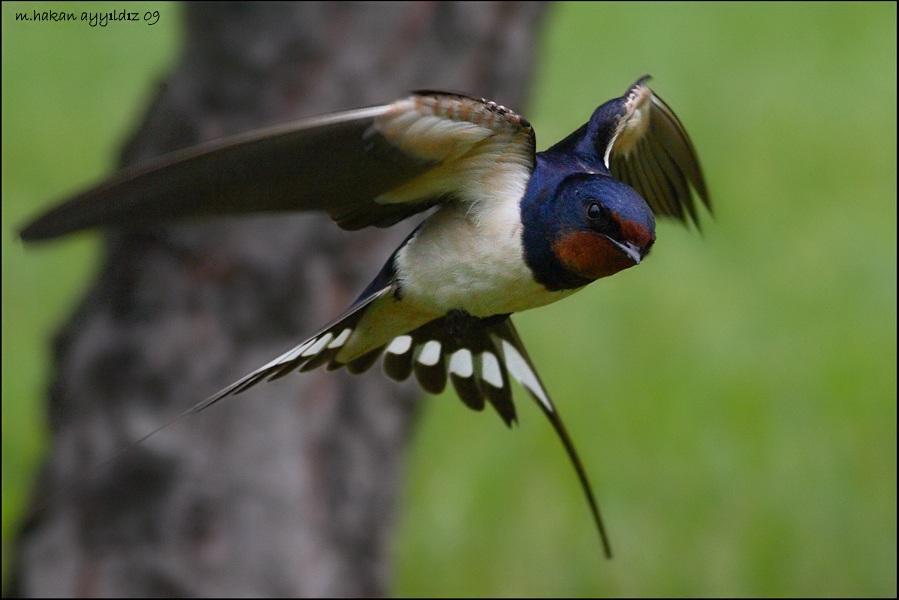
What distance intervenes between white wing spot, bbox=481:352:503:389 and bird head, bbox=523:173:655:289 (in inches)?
26.4

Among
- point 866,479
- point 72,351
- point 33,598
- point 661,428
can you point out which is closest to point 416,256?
point 72,351

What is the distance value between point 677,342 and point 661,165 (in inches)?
123

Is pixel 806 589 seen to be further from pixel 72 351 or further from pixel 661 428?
pixel 72 351

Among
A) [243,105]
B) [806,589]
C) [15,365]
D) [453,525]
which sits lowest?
[806,589]

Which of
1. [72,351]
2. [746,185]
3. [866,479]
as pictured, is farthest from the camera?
[746,185]

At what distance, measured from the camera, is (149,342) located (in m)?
3.54

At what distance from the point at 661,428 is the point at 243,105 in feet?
7.36

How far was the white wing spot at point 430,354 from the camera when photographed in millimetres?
2430

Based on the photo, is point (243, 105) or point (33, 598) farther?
point (33, 598)

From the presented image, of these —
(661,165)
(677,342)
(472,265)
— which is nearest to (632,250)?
(472,265)

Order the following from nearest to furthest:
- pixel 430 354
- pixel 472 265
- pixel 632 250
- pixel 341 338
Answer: pixel 632 250, pixel 472 265, pixel 341 338, pixel 430 354

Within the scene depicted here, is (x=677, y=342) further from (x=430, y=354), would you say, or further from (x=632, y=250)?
(x=632, y=250)

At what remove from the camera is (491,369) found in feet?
8.02

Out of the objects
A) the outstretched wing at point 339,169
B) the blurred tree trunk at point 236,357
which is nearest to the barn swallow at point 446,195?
the outstretched wing at point 339,169
